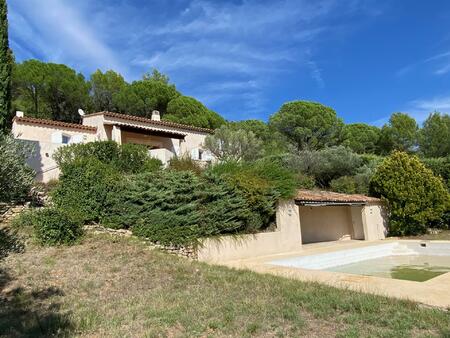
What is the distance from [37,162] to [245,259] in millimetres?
13406

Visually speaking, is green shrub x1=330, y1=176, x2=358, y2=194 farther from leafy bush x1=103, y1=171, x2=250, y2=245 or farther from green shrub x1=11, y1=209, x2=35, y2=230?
green shrub x1=11, y1=209, x2=35, y2=230

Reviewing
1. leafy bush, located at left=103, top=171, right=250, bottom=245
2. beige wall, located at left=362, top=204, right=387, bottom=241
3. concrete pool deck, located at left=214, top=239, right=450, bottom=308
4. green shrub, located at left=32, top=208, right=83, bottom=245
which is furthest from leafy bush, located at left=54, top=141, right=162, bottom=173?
beige wall, located at left=362, top=204, right=387, bottom=241

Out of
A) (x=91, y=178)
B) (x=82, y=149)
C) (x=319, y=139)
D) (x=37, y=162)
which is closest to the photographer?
(x=91, y=178)

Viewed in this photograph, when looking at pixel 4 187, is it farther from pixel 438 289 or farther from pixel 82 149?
pixel 82 149

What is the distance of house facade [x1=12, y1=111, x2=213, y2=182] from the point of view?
814 inches

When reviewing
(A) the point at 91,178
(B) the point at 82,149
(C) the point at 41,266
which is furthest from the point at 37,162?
(C) the point at 41,266

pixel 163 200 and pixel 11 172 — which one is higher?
pixel 11 172

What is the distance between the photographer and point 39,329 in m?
5.99

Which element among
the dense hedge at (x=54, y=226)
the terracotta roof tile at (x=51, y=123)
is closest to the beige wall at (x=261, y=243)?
the dense hedge at (x=54, y=226)

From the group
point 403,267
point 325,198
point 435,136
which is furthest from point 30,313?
point 435,136

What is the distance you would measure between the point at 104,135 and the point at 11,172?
2008 centimetres

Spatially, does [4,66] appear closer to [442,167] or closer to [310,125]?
[310,125]

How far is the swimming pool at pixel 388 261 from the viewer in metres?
13.5

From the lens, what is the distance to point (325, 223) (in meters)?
23.4
